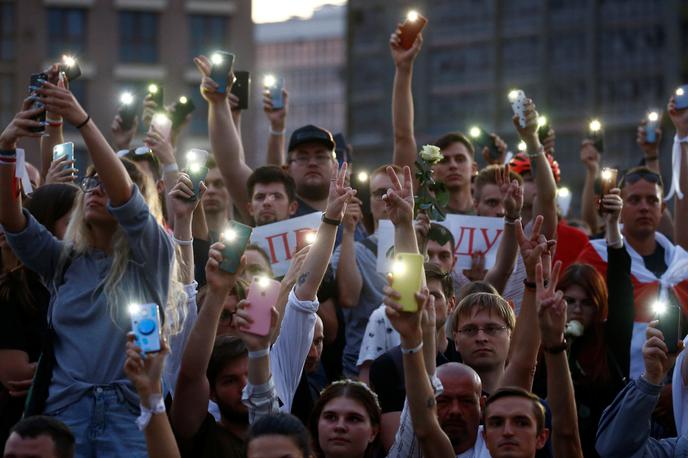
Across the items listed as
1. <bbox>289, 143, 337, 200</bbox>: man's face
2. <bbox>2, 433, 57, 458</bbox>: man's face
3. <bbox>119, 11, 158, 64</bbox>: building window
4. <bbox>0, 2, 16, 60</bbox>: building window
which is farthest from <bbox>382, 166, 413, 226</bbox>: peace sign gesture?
<bbox>119, 11, 158, 64</bbox>: building window

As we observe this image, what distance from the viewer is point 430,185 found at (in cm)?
838

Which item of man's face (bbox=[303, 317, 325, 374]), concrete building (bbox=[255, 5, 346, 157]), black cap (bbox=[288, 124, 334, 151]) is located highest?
concrete building (bbox=[255, 5, 346, 157])

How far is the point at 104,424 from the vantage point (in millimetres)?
6051

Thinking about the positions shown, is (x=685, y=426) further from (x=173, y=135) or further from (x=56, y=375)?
(x=173, y=135)

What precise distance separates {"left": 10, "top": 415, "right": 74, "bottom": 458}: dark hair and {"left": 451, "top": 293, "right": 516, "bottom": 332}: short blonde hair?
2.21m

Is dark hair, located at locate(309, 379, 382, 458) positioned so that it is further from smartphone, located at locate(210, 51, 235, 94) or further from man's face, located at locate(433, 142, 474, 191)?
man's face, located at locate(433, 142, 474, 191)

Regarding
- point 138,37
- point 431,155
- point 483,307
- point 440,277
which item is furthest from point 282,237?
point 138,37

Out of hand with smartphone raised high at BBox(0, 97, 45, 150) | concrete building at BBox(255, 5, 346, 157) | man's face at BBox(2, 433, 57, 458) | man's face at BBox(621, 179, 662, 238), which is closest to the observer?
man's face at BBox(2, 433, 57, 458)

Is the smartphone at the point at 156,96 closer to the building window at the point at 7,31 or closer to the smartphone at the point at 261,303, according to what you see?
the smartphone at the point at 261,303

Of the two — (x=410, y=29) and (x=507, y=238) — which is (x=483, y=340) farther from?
(x=410, y=29)

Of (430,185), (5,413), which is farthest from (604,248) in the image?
(5,413)

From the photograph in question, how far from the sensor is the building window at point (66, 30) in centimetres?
5488

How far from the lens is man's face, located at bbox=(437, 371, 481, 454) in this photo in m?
6.73

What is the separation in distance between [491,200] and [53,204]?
10.7 ft
